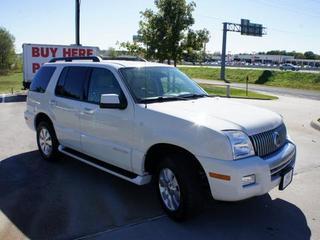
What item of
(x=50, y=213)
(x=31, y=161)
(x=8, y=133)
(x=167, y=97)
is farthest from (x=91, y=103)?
(x=8, y=133)

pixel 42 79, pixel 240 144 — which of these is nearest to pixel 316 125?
pixel 42 79

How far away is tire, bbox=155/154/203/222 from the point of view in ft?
13.9

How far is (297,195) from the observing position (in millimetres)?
5398

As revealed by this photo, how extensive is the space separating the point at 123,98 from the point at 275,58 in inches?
5700

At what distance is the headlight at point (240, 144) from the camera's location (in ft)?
13.1

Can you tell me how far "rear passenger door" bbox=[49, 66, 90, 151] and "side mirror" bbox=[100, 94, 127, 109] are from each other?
110 centimetres

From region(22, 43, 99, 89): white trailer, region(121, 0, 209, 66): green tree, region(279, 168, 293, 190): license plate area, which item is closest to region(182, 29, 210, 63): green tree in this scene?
region(121, 0, 209, 66): green tree

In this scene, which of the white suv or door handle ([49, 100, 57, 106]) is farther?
door handle ([49, 100, 57, 106])

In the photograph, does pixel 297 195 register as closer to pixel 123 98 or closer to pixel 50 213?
pixel 123 98

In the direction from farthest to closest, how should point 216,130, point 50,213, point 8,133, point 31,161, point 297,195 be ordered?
1. point 8,133
2. point 31,161
3. point 297,195
4. point 50,213
5. point 216,130

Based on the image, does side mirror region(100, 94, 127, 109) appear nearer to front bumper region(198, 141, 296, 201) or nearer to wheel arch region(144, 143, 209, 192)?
wheel arch region(144, 143, 209, 192)

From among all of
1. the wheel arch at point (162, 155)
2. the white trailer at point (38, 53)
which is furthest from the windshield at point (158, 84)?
the white trailer at point (38, 53)

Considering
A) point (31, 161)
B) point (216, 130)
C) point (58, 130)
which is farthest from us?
point (31, 161)

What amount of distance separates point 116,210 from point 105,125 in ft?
3.83
